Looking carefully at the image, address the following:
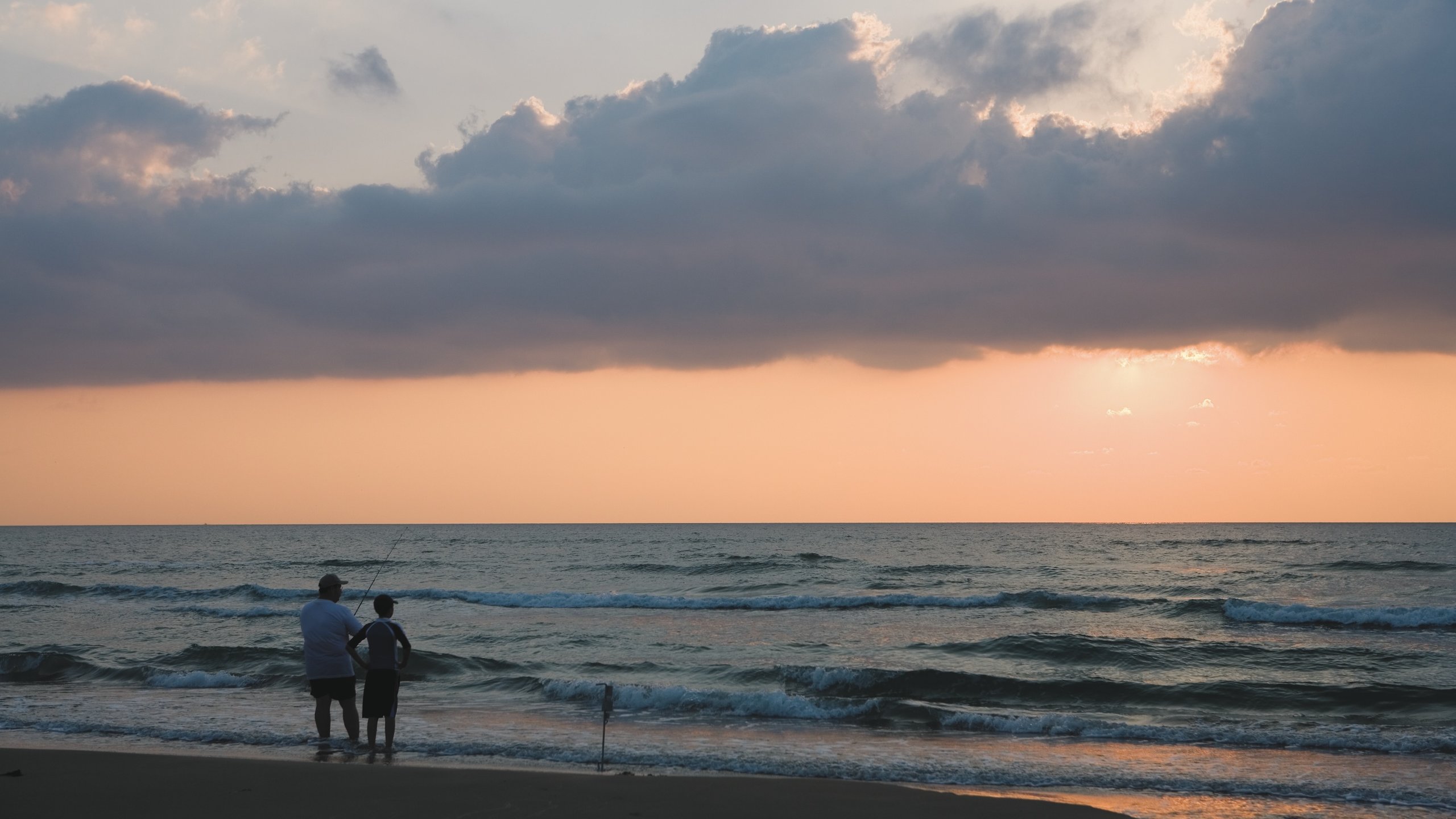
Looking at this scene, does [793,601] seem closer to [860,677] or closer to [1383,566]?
[860,677]

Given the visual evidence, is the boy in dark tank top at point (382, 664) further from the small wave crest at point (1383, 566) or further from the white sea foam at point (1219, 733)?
the small wave crest at point (1383, 566)

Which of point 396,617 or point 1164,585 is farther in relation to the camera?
point 1164,585

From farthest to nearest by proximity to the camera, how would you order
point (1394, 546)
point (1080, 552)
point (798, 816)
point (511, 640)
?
1. point (1394, 546)
2. point (1080, 552)
3. point (511, 640)
4. point (798, 816)

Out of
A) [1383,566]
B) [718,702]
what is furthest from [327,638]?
[1383,566]

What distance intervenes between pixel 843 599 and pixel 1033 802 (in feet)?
77.1

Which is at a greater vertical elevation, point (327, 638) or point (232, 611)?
point (327, 638)

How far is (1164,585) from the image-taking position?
119 ft

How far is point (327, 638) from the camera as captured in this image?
10.3m

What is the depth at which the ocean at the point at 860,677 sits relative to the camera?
1092 centimetres

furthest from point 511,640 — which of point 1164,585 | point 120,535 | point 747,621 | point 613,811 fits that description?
point 120,535

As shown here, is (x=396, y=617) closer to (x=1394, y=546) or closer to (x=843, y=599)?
(x=843, y=599)

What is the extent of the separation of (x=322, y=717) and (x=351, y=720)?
1.28ft

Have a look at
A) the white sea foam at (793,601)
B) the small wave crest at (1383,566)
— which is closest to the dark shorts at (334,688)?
the white sea foam at (793,601)

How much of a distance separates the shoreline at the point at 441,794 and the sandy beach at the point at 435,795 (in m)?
0.02
